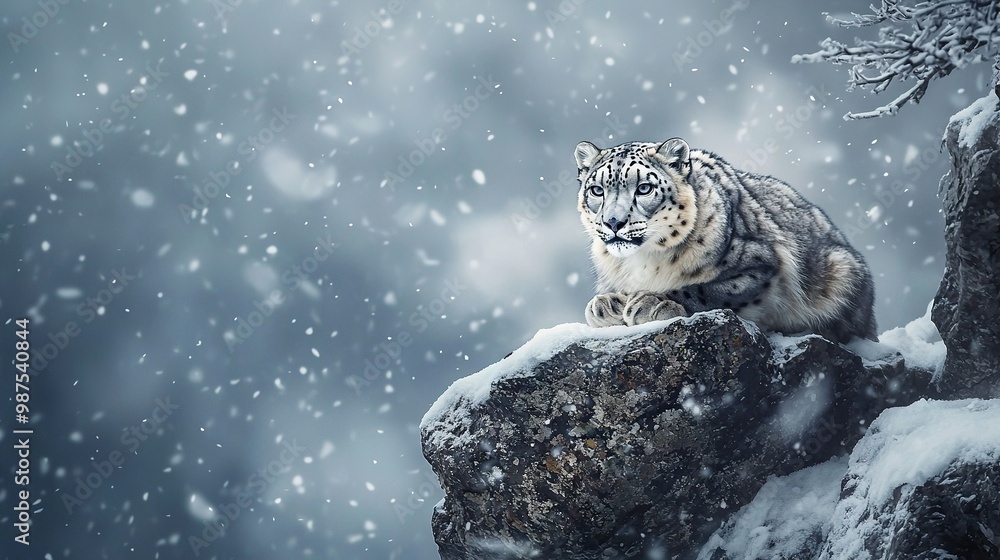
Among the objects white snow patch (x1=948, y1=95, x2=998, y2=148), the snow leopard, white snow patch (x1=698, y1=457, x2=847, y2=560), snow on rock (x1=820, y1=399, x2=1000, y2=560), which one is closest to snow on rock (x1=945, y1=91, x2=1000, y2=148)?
white snow patch (x1=948, y1=95, x2=998, y2=148)

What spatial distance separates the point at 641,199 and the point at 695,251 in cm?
49

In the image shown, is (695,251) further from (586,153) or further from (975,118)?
(975,118)

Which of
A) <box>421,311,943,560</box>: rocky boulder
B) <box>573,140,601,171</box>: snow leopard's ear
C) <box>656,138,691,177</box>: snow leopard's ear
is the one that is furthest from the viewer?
<box>573,140,601,171</box>: snow leopard's ear

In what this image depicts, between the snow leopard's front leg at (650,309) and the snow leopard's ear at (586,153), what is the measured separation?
1028 millimetres

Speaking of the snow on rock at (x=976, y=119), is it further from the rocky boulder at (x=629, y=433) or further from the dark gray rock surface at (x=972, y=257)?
the rocky boulder at (x=629, y=433)

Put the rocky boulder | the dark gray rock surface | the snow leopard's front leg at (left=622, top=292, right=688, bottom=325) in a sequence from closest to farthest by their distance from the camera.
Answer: the dark gray rock surface < the rocky boulder < the snow leopard's front leg at (left=622, top=292, right=688, bottom=325)

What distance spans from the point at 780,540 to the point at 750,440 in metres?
0.65

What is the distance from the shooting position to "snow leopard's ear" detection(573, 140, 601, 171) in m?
5.43

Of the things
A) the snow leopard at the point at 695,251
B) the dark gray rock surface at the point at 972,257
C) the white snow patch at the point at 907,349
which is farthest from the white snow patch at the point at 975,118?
the white snow patch at the point at 907,349

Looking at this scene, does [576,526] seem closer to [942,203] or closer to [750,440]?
[750,440]

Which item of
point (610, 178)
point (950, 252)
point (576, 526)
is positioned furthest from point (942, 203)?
point (576, 526)

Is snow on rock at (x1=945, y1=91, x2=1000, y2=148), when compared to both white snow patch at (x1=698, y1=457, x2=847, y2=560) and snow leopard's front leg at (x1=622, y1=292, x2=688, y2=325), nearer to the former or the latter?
snow leopard's front leg at (x1=622, y1=292, x2=688, y2=325)

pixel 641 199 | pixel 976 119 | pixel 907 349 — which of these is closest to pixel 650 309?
pixel 641 199

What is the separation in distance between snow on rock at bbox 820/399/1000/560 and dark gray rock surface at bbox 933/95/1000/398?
527mm
